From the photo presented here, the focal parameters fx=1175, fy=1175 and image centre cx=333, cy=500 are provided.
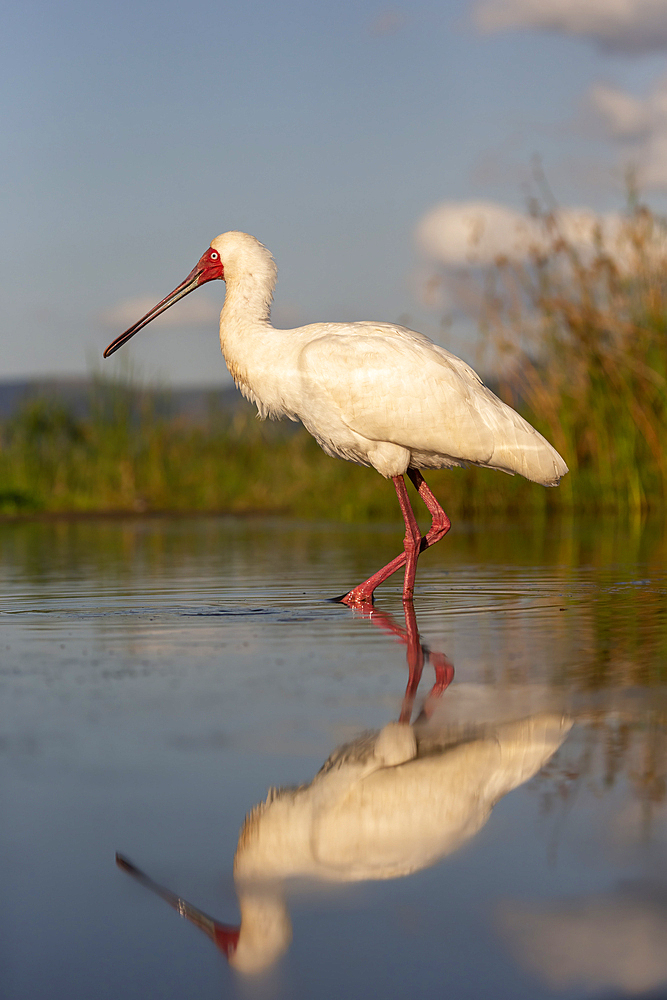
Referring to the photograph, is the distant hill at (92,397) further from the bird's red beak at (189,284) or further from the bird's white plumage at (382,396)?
the bird's white plumage at (382,396)

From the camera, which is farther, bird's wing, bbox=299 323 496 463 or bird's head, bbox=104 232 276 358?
bird's head, bbox=104 232 276 358

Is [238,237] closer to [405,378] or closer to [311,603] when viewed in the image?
[405,378]

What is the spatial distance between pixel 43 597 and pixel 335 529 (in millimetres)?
6212

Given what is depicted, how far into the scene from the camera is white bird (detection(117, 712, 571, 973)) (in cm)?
183

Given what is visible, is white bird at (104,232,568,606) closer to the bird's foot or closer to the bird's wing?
the bird's wing

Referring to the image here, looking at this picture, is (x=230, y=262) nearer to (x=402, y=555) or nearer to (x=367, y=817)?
(x=402, y=555)

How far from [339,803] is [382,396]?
4.15 meters

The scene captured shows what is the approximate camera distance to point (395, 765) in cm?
260

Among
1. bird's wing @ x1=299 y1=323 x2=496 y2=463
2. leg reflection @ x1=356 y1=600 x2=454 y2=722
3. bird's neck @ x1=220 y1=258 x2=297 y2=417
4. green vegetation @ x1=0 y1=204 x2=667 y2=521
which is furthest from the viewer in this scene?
green vegetation @ x1=0 y1=204 x2=667 y2=521

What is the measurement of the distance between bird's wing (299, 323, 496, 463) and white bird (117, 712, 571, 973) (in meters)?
3.59

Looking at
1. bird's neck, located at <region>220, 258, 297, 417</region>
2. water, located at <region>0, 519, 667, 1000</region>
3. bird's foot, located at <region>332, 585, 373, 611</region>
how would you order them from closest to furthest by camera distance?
water, located at <region>0, 519, 667, 1000</region> < bird's foot, located at <region>332, 585, 373, 611</region> < bird's neck, located at <region>220, 258, 297, 417</region>

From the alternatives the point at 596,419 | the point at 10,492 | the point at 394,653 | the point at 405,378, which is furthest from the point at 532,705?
the point at 10,492

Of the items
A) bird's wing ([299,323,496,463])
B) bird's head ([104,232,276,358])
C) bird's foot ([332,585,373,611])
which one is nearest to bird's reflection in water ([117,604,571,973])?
bird's foot ([332,585,373,611])

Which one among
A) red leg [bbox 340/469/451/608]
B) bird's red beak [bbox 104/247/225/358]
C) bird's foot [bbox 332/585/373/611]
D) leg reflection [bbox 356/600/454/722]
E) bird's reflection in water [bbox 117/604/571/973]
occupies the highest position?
bird's red beak [bbox 104/247/225/358]
